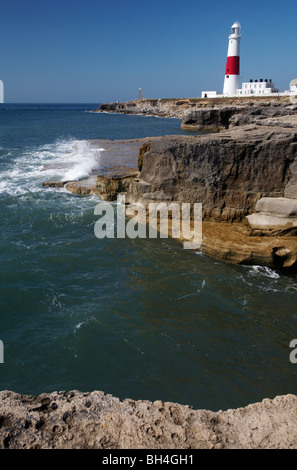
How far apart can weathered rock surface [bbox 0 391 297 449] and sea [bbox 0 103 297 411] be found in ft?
7.73

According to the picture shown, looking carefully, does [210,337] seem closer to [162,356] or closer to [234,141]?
[162,356]

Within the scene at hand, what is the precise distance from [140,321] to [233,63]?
85527mm

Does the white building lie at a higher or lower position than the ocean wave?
higher

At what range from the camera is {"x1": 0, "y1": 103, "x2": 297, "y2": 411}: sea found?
6.88 meters

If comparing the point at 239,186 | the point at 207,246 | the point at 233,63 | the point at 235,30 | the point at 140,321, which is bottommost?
the point at 140,321

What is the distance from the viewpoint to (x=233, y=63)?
264ft

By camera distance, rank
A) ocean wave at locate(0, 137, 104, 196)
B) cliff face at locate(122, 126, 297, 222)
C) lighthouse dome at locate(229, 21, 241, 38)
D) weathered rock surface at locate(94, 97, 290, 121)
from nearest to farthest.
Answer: cliff face at locate(122, 126, 297, 222), ocean wave at locate(0, 137, 104, 196), weathered rock surface at locate(94, 97, 290, 121), lighthouse dome at locate(229, 21, 241, 38)

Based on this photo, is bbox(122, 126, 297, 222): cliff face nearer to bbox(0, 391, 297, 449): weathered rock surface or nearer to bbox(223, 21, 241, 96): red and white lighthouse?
bbox(0, 391, 297, 449): weathered rock surface

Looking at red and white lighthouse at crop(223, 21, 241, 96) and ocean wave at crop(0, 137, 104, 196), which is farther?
red and white lighthouse at crop(223, 21, 241, 96)

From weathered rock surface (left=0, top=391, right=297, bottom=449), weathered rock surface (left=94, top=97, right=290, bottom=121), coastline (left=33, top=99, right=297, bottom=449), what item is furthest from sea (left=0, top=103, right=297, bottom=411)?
weathered rock surface (left=94, top=97, right=290, bottom=121)

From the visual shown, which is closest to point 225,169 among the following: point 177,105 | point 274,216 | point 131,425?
point 274,216

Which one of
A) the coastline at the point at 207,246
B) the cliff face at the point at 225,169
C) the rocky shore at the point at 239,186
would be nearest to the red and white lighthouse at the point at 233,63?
the coastline at the point at 207,246

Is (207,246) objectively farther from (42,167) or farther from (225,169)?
(42,167)

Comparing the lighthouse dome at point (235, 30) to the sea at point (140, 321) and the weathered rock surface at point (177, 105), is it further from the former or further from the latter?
the sea at point (140, 321)
